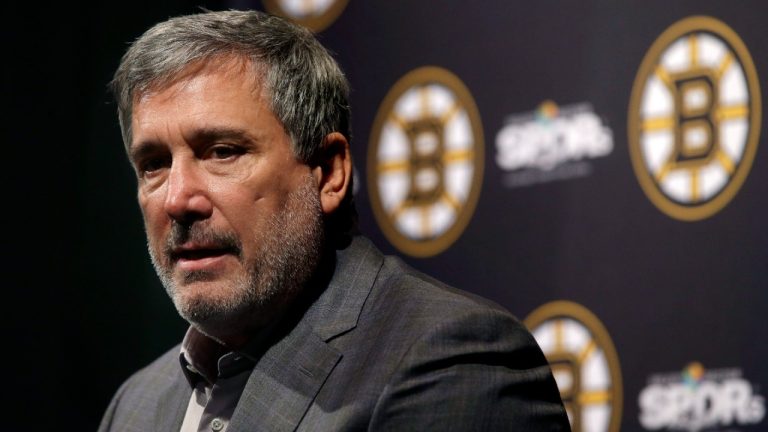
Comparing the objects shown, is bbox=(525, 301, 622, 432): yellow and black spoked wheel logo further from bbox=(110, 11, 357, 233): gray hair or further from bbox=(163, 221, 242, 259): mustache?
bbox=(163, 221, 242, 259): mustache

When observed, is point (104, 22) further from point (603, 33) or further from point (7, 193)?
point (603, 33)

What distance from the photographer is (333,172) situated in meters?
2.11

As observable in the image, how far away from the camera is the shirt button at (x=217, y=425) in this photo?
1966 millimetres

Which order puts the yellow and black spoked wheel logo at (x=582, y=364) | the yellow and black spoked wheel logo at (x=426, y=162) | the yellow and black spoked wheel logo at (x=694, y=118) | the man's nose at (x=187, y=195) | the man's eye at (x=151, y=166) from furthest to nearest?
the yellow and black spoked wheel logo at (x=426, y=162) < the yellow and black spoked wheel logo at (x=582, y=364) < the yellow and black spoked wheel logo at (x=694, y=118) < the man's eye at (x=151, y=166) < the man's nose at (x=187, y=195)

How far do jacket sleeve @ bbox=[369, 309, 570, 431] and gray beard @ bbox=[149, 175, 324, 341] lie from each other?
32 cm

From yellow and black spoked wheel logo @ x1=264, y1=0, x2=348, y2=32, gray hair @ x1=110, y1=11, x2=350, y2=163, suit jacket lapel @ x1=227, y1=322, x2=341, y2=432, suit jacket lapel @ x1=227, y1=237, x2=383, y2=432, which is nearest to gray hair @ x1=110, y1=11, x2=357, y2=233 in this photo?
gray hair @ x1=110, y1=11, x2=350, y2=163

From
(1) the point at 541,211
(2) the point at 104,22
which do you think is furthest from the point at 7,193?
(1) the point at 541,211

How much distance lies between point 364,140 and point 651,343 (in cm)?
93

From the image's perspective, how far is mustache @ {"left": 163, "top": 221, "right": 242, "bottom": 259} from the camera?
194cm

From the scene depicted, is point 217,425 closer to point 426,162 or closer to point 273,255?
point 273,255

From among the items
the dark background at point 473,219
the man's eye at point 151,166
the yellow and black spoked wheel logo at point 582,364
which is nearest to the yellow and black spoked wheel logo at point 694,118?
the dark background at point 473,219

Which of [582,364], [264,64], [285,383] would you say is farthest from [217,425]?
[582,364]

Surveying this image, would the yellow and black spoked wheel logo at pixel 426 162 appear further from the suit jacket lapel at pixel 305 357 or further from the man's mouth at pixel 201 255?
the man's mouth at pixel 201 255

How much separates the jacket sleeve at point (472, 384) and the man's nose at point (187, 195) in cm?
42
